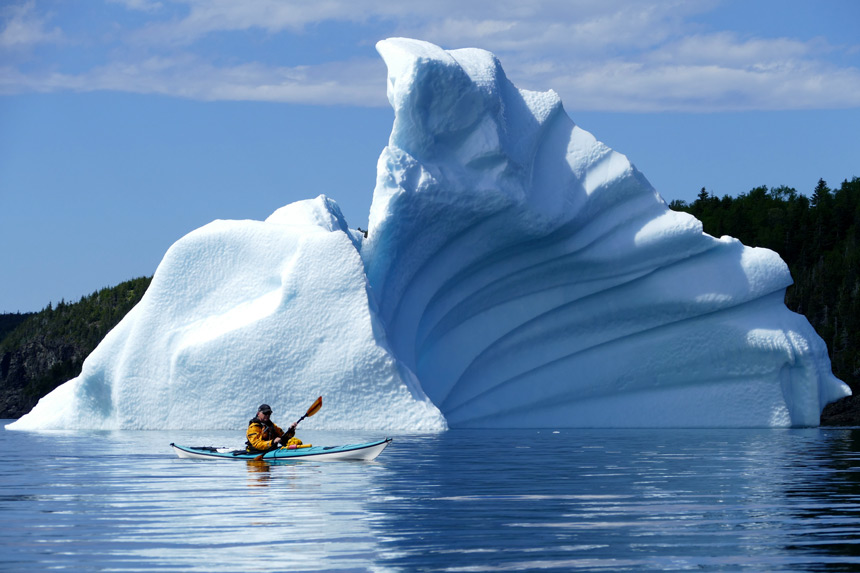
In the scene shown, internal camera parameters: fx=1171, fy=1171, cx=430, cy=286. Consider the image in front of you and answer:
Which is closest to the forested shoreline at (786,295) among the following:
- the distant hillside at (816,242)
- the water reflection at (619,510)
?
the distant hillside at (816,242)

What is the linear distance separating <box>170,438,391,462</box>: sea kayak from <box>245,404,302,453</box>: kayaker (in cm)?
8

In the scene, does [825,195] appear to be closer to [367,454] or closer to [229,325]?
[229,325]

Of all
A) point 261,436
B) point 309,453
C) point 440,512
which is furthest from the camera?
point 261,436

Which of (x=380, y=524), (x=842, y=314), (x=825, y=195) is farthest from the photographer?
(x=825, y=195)

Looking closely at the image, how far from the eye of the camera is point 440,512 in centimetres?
905

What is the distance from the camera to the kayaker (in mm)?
14680

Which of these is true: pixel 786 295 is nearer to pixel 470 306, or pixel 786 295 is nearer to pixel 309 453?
pixel 470 306

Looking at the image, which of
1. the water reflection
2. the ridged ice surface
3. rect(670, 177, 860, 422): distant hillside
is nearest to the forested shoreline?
rect(670, 177, 860, 422): distant hillside

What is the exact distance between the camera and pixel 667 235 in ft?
80.2

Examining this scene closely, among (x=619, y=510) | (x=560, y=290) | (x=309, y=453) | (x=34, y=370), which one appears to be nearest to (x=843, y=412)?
(x=560, y=290)

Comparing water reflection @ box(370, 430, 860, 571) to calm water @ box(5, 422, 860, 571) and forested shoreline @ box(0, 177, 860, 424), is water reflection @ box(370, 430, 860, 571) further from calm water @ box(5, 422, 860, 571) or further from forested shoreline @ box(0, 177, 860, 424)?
forested shoreline @ box(0, 177, 860, 424)

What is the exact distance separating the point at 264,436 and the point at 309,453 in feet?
2.61

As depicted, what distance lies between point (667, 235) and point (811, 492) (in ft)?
46.6

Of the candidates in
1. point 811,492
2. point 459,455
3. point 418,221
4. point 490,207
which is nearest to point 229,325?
point 418,221
